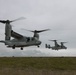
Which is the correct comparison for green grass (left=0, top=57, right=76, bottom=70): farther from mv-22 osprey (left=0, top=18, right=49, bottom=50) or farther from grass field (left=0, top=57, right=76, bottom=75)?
mv-22 osprey (left=0, top=18, right=49, bottom=50)

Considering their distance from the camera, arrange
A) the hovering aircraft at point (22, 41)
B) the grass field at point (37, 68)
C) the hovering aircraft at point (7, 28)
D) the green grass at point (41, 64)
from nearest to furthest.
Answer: the grass field at point (37, 68) → the green grass at point (41, 64) → the hovering aircraft at point (7, 28) → the hovering aircraft at point (22, 41)

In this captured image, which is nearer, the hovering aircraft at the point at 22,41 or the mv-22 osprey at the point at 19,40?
the mv-22 osprey at the point at 19,40

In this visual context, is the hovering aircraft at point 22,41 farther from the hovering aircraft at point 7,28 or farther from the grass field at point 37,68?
the grass field at point 37,68

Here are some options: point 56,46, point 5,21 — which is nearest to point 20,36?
point 5,21

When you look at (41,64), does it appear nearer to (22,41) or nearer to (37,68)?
(37,68)

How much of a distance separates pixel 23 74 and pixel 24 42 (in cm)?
6353

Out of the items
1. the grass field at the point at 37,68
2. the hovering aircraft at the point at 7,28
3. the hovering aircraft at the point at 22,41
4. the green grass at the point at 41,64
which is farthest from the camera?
the hovering aircraft at the point at 22,41

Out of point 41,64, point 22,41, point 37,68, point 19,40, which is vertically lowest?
point 37,68

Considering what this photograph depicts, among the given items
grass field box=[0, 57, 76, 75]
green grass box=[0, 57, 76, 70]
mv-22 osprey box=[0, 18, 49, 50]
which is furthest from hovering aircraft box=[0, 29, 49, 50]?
grass field box=[0, 57, 76, 75]

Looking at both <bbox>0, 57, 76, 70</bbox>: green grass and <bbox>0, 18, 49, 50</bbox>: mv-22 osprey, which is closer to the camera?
<bbox>0, 57, 76, 70</bbox>: green grass

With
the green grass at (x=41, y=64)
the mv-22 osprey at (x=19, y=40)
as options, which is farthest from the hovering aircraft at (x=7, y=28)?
the green grass at (x=41, y=64)

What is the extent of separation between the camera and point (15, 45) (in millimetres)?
85125

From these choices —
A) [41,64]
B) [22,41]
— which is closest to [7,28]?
[22,41]

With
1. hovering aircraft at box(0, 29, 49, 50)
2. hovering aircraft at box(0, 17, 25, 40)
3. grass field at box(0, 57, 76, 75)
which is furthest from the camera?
hovering aircraft at box(0, 29, 49, 50)
